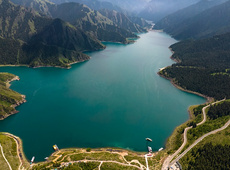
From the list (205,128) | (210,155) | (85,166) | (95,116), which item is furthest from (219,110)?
(85,166)

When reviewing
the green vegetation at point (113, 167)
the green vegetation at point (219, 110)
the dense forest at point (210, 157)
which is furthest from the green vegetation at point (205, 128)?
the green vegetation at point (113, 167)

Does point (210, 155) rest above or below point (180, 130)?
below

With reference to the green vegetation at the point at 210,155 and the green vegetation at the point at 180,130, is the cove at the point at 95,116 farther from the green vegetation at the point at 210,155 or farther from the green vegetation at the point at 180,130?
the green vegetation at the point at 210,155

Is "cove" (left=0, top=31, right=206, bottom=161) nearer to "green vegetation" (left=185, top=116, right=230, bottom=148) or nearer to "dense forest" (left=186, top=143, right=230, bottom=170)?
"green vegetation" (left=185, top=116, right=230, bottom=148)

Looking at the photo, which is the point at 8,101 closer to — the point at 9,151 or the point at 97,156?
the point at 9,151

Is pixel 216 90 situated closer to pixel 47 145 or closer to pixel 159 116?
pixel 159 116

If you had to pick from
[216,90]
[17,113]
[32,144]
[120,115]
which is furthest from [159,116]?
[17,113]

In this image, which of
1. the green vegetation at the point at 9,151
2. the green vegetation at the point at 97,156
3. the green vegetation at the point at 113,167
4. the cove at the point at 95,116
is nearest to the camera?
the green vegetation at the point at 113,167

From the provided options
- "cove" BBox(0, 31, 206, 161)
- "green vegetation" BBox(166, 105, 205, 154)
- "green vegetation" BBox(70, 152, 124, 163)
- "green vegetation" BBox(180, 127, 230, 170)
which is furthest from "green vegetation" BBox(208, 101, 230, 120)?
"green vegetation" BBox(70, 152, 124, 163)

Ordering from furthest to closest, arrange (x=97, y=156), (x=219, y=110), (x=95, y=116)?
(x=219, y=110), (x=95, y=116), (x=97, y=156)
